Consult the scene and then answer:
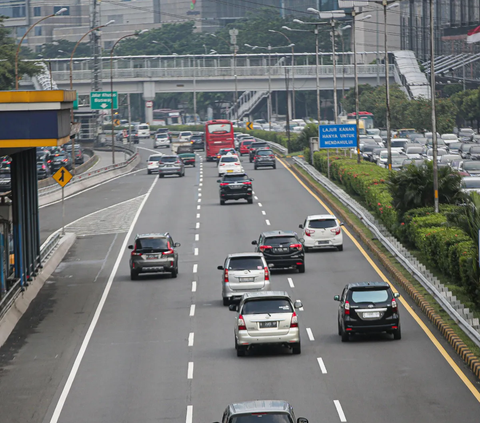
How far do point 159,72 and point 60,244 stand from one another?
91.0m

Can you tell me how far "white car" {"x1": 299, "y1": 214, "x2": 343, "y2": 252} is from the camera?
41781 mm

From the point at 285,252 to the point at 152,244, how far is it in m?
4.89

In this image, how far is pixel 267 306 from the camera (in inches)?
962

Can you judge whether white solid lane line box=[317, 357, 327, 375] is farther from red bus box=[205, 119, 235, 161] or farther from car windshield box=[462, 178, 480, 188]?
red bus box=[205, 119, 235, 161]

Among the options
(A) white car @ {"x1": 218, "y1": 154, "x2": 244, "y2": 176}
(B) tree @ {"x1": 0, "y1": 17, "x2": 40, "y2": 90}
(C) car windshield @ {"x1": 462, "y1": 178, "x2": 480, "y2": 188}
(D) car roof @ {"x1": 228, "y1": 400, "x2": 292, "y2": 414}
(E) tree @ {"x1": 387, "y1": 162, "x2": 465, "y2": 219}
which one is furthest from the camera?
(B) tree @ {"x1": 0, "y1": 17, "x2": 40, "y2": 90}

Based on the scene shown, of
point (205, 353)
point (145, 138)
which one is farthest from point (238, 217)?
point (145, 138)

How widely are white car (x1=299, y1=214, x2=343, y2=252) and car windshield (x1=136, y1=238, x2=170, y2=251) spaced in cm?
716

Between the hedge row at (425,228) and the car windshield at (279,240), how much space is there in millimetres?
4469

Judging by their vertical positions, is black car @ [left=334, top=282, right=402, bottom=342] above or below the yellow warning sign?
below

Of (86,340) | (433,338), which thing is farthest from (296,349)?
(86,340)

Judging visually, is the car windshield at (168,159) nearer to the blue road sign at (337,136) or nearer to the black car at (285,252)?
the blue road sign at (337,136)

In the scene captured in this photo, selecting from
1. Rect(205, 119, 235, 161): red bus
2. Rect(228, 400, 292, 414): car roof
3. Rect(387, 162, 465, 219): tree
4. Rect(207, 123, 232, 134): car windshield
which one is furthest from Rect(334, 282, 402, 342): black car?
Rect(207, 123, 232, 134): car windshield

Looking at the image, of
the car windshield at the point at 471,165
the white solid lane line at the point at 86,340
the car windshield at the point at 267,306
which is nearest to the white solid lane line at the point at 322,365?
the car windshield at the point at 267,306

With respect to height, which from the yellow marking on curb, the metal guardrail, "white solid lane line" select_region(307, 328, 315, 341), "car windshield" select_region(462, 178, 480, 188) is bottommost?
"white solid lane line" select_region(307, 328, 315, 341)
